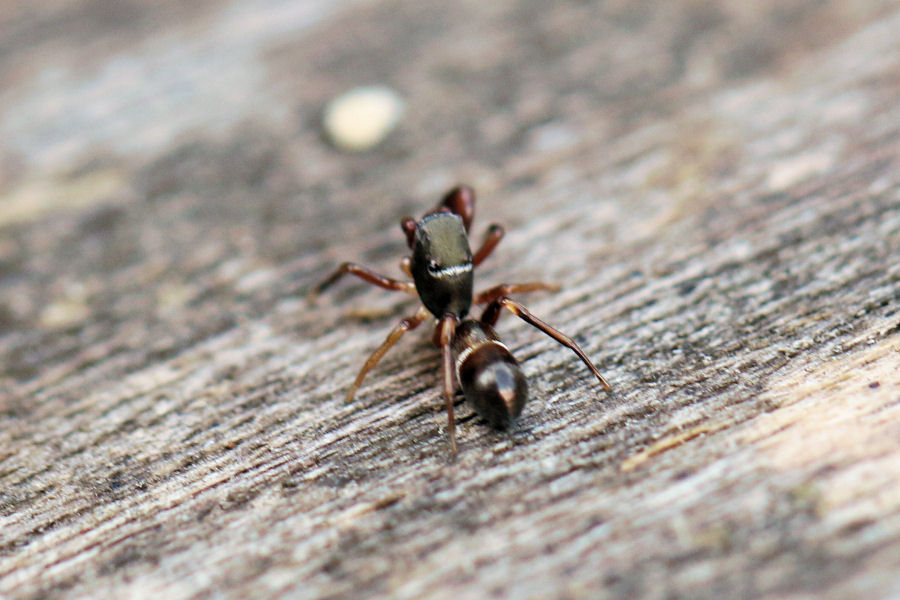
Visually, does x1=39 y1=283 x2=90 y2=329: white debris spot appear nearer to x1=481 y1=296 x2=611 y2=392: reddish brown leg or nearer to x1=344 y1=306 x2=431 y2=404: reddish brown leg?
x1=344 y1=306 x2=431 y2=404: reddish brown leg

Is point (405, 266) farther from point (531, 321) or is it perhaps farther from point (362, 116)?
point (362, 116)

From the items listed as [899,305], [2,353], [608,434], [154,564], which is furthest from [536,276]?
[2,353]

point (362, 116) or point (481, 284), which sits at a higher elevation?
point (362, 116)

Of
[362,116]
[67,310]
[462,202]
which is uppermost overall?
[362,116]

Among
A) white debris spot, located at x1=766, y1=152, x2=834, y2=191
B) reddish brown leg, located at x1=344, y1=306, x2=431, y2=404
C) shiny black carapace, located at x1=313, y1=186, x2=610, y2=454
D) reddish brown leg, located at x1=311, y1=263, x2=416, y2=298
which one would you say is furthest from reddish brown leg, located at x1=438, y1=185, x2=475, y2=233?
white debris spot, located at x1=766, y1=152, x2=834, y2=191

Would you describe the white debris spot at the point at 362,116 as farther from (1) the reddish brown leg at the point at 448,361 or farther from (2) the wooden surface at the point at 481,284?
(1) the reddish brown leg at the point at 448,361

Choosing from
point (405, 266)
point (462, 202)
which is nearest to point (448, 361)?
point (405, 266)

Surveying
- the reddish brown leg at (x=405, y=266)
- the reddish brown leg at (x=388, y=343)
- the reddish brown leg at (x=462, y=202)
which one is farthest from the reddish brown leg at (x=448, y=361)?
the reddish brown leg at (x=462, y=202)
